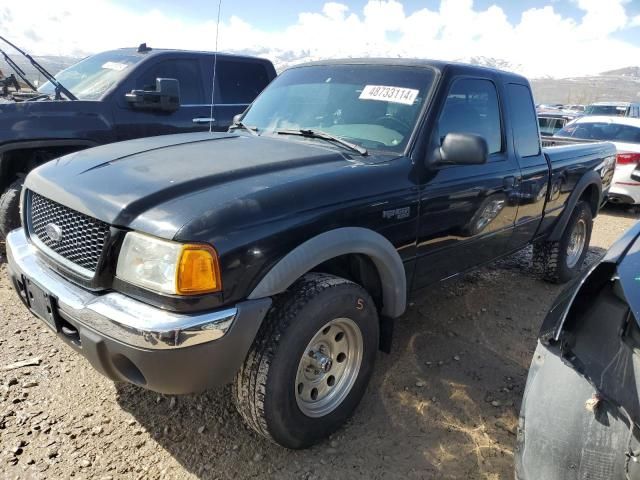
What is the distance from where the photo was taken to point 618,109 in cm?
1844

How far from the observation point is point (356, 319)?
2.42 m

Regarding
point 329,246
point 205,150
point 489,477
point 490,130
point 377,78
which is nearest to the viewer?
point 329,246

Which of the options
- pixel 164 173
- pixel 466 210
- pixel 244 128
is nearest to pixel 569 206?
pixel 466 210

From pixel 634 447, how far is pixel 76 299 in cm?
208

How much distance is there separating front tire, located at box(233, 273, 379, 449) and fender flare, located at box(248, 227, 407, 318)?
140mm

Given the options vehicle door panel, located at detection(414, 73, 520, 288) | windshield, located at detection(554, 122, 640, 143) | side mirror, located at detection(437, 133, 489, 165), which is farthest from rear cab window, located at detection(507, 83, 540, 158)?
windshield, located at detection(554, 122, 640, 143)

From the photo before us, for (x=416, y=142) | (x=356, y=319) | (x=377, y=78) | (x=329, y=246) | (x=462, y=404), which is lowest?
(x=462, y=404)

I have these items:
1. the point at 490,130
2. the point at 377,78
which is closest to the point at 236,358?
the point at 377,78

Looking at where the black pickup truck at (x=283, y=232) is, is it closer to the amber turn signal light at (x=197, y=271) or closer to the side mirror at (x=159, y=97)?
the amber turn signal light at (x=197, y=271)

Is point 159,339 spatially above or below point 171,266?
below

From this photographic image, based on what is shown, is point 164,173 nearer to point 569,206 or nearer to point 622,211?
point 569,206

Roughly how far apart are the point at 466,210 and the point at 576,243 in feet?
9.00

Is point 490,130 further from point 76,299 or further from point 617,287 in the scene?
point 76,299

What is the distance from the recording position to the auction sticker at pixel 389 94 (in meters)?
2.88
